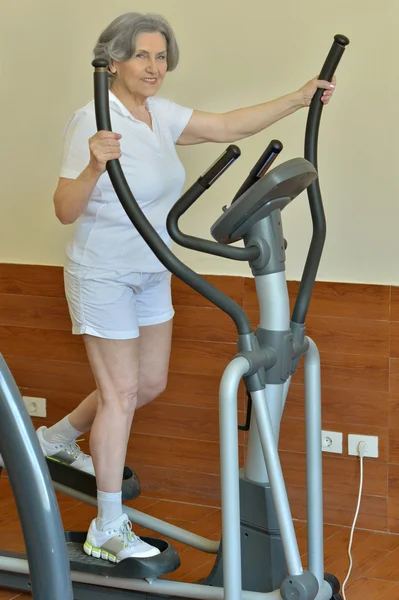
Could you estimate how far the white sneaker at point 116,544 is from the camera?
2.50 metres

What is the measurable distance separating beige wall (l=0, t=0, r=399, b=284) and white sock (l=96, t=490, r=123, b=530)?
107 centimetres

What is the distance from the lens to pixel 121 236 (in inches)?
101

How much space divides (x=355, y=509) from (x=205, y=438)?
0.63 m

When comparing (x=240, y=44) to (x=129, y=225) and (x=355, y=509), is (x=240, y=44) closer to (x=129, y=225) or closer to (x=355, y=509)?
(x=129, y=225)

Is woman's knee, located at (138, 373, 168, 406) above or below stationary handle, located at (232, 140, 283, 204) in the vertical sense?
below

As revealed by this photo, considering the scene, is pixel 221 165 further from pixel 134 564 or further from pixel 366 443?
pixel 366 443

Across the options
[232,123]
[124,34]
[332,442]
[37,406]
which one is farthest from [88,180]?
[37,406]

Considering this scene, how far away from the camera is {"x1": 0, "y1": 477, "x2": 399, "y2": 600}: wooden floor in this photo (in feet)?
8.92

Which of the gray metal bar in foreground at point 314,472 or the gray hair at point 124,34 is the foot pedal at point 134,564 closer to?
Answer: the gray metal bar in foreground at point 314,472

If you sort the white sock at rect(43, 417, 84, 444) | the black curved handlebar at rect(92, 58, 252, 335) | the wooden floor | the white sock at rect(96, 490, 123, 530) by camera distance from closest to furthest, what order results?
the black curved handlebar at rect(92, 58, 252, 335) < the white sock at rect(96, 490, 123, 530) < the wooden floor < the white sock at rect(43, 417, 84, 444)

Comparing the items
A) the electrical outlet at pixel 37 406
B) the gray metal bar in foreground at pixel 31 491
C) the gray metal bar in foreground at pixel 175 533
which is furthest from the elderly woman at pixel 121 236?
the gray metal bar in foreground at pixel 31 491

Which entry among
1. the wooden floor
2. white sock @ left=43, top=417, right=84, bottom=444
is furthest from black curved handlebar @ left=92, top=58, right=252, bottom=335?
the wooden floor

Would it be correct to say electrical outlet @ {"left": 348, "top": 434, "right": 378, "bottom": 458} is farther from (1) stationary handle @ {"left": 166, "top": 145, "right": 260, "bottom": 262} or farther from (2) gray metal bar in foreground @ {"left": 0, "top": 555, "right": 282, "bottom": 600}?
(1) stationary handle @ {"left": 166, "top": 145, "right": 260, "bottom": 262}

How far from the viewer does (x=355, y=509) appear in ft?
10.4
